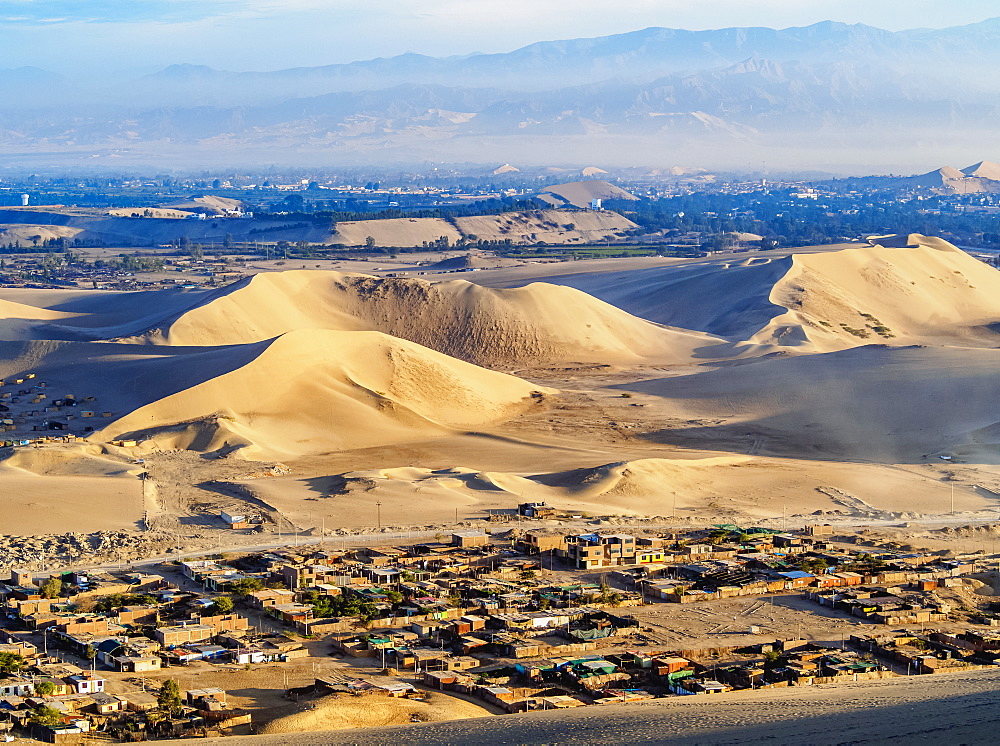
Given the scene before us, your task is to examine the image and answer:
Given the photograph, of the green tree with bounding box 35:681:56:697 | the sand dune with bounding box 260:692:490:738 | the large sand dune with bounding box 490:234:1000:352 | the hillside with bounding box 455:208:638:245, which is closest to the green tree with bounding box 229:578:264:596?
the green tree with bounding box 35:681:56:697

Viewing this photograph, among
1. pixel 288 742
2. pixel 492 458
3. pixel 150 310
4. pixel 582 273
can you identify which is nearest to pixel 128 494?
pixel 492 458

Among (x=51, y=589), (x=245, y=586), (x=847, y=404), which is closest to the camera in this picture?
(x=51, y=589)

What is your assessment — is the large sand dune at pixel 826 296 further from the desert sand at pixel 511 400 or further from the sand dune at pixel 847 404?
the sand dune at pixel 847 404

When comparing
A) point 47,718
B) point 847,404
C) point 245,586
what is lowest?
point 245,586

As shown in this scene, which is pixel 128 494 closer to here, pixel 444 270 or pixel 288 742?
pixel 288 742

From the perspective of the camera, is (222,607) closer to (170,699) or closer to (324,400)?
(170,699)

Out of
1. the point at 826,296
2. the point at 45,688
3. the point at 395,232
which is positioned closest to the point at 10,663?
the point at 45,688
